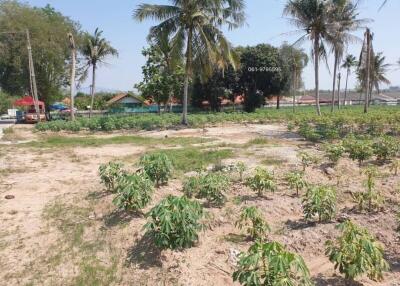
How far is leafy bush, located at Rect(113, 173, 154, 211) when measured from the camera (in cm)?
576

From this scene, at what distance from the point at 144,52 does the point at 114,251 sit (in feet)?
107

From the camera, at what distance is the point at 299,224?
19.2 feet

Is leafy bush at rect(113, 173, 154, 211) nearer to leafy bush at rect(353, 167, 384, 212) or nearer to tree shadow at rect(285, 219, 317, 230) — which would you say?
tree shadow at rect(285, 219, 317, 230)

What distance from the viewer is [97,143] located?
53.3 feet

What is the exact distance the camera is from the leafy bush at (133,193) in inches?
227

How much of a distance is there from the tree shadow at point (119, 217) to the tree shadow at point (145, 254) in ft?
2.34

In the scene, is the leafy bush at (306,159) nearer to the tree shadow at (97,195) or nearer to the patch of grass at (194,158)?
the patch of grass at (194,158)

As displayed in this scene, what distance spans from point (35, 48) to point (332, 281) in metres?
34.7

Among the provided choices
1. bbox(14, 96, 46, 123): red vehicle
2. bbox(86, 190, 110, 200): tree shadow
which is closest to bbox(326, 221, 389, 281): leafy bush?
bbox(86, 190, 110, 200): tree shadow

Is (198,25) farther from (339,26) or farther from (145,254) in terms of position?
(145,254)

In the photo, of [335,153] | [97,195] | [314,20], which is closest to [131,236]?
[97,195]

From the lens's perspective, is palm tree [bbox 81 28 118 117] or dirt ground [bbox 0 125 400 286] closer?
dirt ground [bbox 0 125 400 286]

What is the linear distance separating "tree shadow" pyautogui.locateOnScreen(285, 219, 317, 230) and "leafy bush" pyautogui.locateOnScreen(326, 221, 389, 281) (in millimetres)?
1501

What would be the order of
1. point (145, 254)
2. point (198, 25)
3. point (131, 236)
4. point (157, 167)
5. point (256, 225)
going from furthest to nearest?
point (198, 25), point (157, 167), point (131, 236), point (256, 225), point (145, 254)
